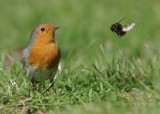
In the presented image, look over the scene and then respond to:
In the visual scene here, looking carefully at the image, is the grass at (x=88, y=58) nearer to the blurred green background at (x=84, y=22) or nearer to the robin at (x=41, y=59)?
the blurred green background at (x=84, y=22)

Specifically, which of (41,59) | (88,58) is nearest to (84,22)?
(88,58)

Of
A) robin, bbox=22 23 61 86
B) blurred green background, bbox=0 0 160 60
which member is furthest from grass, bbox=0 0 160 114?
robin, bbox=22 23 61 86

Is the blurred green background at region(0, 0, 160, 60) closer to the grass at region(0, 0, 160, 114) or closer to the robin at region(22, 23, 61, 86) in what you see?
the grass at region(0, 0, 160, 114)

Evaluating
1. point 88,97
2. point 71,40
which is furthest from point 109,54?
point 88,97

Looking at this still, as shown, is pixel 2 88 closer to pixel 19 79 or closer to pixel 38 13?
pixel 19 79

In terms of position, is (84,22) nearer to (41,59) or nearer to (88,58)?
(88,58)
